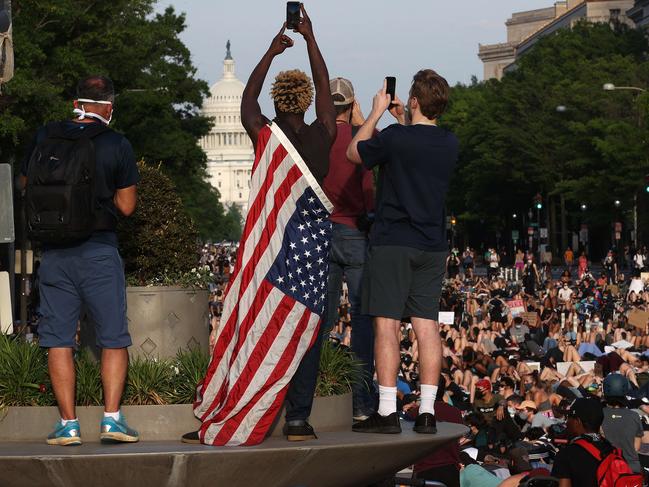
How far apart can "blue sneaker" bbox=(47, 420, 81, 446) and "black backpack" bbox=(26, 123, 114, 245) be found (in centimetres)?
86

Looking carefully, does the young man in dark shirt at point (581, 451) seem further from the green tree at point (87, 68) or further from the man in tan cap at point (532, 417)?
the green tree at point (87, 68)

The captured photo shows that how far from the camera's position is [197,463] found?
7.79m

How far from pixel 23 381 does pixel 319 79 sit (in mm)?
2053

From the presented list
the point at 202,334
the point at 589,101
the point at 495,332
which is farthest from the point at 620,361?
the point at 589,101

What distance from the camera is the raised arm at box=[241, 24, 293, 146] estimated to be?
27.8 feet

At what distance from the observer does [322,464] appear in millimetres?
8102

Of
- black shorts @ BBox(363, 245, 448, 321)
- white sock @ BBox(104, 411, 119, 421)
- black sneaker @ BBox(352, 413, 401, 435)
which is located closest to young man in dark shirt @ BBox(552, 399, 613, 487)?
black sneaker @ BBox(352, 413, 401, 435)

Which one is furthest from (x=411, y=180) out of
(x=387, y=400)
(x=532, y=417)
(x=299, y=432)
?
(x=532, y=417)

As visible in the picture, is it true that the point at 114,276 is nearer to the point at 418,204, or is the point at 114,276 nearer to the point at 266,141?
the point at 266,141

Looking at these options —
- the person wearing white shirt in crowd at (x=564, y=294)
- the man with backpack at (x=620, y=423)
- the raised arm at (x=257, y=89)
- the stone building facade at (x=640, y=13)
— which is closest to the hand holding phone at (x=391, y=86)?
the raised arm at (x=257, y=89)

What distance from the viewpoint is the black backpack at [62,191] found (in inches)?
311

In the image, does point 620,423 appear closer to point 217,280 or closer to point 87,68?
point 217,280

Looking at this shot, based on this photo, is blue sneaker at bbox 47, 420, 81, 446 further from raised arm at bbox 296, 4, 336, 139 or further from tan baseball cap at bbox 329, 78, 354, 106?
tan baseball cap at bbox 329, 78, 354, 106

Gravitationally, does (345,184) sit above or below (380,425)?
above
